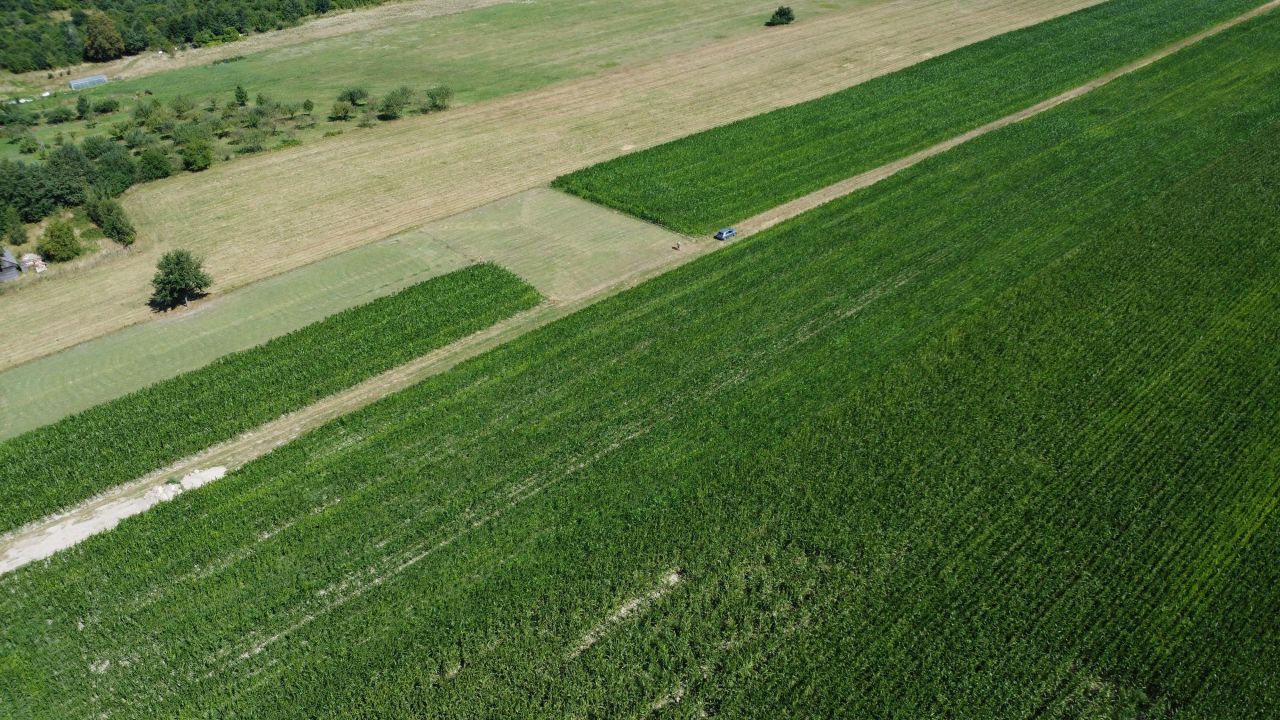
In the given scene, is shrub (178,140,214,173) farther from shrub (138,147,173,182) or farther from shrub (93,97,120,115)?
shrub (93,97,120,115)

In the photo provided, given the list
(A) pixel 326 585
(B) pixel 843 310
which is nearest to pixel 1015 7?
(B) pixel 843 310

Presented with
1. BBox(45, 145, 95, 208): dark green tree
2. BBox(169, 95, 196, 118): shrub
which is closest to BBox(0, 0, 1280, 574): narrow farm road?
BBox(45, 145, 95, 208): dark green tree

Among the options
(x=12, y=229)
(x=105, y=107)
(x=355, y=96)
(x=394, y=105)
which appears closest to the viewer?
(x=12, y=229)

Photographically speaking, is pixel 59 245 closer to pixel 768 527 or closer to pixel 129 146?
pixel 129 146

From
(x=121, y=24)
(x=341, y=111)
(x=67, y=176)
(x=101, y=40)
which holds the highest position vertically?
(x=121, y=24)

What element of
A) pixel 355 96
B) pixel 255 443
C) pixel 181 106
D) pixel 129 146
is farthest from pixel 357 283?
pixel 181 106

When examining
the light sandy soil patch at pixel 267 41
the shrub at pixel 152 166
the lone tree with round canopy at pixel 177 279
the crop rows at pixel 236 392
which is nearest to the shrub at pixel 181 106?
the shrub at pixel 152 166

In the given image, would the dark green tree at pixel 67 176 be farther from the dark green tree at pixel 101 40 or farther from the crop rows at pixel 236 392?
the dark green tree at pixel 101 40
